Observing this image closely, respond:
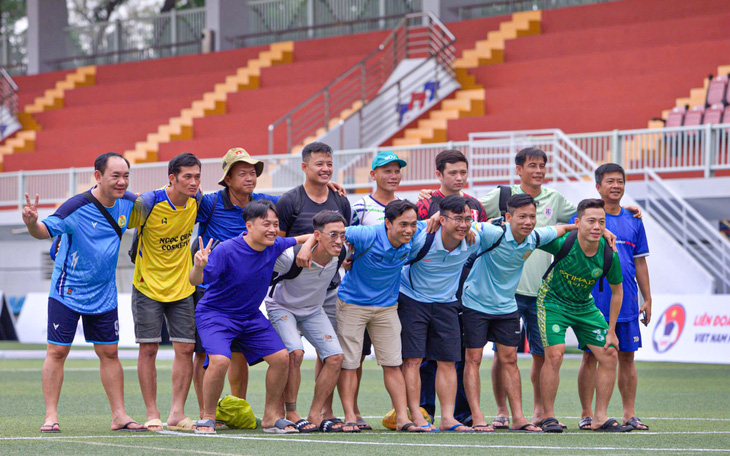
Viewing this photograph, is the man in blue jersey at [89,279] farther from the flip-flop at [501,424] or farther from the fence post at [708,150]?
the fence post at [708,150]

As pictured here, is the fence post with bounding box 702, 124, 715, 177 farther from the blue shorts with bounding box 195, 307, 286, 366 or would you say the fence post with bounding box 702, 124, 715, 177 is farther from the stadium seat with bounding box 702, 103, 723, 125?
the blue shorts with bounding box 195, 307, 286, 366

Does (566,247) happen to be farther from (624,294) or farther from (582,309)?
(624,294)

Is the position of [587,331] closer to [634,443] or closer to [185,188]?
[634,443]

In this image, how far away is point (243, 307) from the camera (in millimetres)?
7707

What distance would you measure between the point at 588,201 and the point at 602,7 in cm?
2114

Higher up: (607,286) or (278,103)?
(278,103)

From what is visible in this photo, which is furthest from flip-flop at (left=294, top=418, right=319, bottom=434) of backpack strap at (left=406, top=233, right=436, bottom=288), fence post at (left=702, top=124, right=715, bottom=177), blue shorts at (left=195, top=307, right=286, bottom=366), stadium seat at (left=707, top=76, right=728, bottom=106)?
stadium seat at (left=707, top=76, right=728, bottom=106)

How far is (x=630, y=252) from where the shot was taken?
848 centimetres

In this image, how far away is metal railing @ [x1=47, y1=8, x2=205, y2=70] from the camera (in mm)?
36656

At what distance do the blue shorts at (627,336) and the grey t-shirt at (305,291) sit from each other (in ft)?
7.73

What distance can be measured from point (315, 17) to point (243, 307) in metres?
27.6

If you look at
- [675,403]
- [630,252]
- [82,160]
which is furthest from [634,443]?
[82,160]

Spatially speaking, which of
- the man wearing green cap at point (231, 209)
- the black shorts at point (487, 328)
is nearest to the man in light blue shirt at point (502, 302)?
the black shorts at point (487, 328)

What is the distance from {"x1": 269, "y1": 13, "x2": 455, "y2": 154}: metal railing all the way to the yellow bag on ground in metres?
19.4
